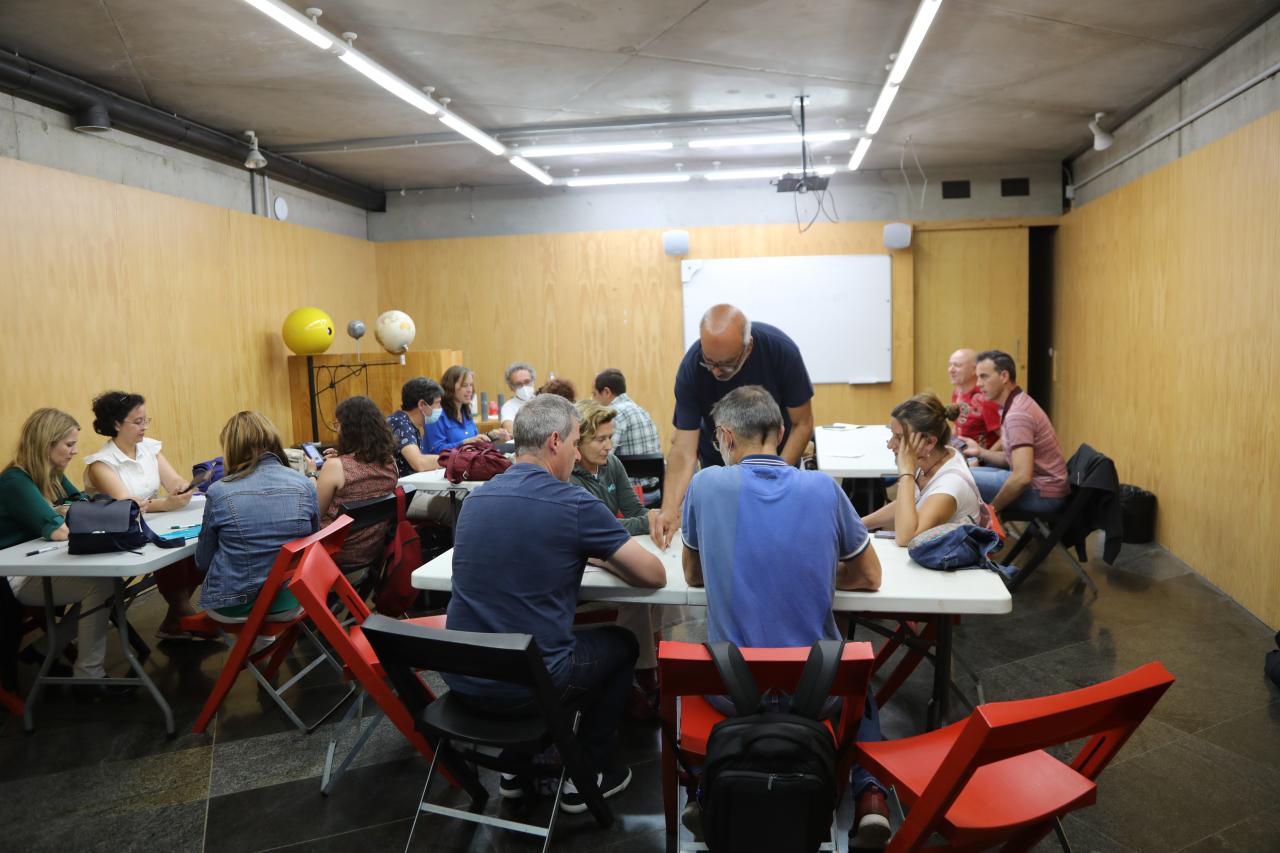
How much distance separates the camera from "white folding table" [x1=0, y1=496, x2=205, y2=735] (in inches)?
125

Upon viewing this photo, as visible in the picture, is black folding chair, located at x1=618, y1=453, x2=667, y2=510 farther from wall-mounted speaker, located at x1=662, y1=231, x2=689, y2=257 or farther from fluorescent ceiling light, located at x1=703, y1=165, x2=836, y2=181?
wall-mounted speaker, located at x1=662, y1=231, x2=689, y2=257

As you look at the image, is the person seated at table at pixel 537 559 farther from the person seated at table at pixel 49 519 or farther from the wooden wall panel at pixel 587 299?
the wooden wall panel at pixel 587 299

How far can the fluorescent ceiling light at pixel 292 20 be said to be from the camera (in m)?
3.71

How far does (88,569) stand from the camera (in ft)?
10.4

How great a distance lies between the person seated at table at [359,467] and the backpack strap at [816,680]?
100 inches

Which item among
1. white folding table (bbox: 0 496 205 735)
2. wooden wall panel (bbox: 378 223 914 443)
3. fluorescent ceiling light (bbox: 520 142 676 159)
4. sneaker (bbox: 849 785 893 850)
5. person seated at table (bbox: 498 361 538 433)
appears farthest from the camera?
wooden wall panel (bbox: 378 223 914 443)

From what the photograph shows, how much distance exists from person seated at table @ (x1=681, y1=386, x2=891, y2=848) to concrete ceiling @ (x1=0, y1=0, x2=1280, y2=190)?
3128 mm

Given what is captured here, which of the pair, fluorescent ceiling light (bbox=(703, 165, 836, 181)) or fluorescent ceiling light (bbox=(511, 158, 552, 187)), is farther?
fluorescent ceiling light (bbox=(703, 165, 836, 181))

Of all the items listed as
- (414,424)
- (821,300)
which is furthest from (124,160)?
(821,300)

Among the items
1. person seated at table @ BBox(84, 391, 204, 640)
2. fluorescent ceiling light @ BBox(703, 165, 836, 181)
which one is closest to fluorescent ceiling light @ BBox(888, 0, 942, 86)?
fluorescent ceiling light @ BBox(703, 165, 836, 181)

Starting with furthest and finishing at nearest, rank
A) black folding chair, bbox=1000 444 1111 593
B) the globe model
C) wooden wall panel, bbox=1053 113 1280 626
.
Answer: the globe model → black folding chair, bbox=1000 444 1111 593 → wooden wall panel, bbox=1053 113 1280 626

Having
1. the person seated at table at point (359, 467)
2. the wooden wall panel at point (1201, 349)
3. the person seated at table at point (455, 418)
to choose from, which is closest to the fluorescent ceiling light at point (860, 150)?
the wooden wall panel at point (1201, 349)

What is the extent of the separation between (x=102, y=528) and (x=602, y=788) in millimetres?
2170

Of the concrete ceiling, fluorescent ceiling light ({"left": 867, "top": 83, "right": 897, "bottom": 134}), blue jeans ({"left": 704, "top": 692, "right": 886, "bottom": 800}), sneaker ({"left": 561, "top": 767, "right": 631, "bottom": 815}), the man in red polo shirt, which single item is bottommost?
sneaker ({"left": 561, "top": 767, "right": 631, "bottom": 815})
